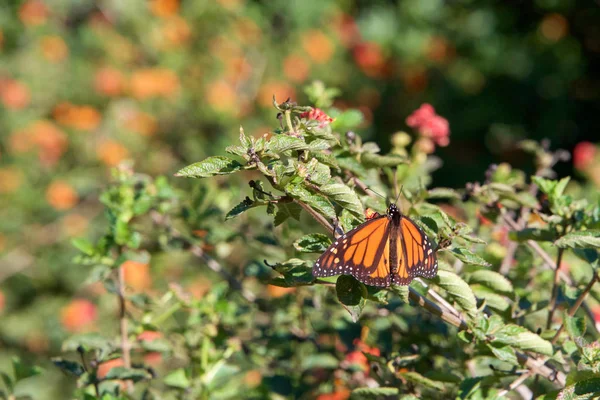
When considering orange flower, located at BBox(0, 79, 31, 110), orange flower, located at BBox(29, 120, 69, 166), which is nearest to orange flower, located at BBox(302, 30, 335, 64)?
orange flower, located at BBox(29, 120, 69, 166)

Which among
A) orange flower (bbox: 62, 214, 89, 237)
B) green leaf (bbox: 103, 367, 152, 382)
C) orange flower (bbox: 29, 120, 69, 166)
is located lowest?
green leaf (bbox: 103, 367, 152, 382)

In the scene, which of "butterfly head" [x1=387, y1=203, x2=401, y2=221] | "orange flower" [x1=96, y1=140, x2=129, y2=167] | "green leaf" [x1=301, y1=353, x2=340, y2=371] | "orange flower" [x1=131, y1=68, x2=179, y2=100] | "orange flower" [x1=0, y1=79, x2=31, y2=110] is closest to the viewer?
"butterfly head" [x1=387, y1=203, x2=401, y2=221]

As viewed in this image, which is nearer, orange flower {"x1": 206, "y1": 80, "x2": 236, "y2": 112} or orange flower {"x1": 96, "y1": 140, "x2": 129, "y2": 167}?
orange flower {"x1": 96, "y1": 140, "x2": 129, "y2": 167}

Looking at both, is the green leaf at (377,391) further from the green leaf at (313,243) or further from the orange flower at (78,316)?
the orange flower at (78,316)

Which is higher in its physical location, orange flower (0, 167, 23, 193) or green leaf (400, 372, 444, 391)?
orange flower (0, 167, 23, 193)

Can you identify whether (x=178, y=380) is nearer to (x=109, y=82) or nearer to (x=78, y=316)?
(x=78, y=316)

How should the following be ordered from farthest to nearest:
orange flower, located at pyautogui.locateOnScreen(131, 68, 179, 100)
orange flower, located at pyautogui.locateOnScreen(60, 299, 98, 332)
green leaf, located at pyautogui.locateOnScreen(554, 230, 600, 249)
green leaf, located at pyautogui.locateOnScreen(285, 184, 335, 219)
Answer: orange flower, located at pyautogui.locateOnScreen(131, 68, 179, 100) < orange flower, located at pyautogui.locateOnScreen(60, 299, 98, 332) < green leaf, located at pyautogui.locateOnScreen(554, 230, 600, 249) < green leaf, located at pyautogui.locateOnScreen(285, 184, 335, 219)

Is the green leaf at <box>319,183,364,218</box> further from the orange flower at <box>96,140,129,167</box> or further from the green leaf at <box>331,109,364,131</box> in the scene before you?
the orange flower at <box>96,140,129,167</box>
